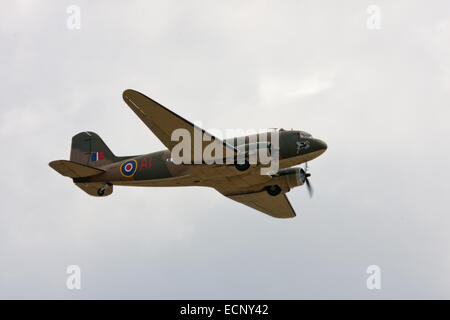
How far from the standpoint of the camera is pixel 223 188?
36.9 metres

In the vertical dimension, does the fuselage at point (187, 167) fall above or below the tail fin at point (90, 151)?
below

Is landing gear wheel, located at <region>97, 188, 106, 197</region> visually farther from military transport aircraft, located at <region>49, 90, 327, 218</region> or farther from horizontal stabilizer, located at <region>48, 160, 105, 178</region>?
horizontal stabilizer, located at <region>48, 160, 105, 178</region>

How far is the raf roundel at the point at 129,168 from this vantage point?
36.2 meters

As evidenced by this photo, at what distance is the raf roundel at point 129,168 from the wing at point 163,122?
4179 mm

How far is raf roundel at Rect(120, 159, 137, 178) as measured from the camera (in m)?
36.2

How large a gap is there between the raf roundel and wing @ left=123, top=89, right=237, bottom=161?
4.18 m

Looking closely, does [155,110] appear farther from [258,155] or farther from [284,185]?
[284,185]

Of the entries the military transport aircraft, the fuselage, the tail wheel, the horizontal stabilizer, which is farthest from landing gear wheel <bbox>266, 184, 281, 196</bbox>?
the horizontal stabilizer

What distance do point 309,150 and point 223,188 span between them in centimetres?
624

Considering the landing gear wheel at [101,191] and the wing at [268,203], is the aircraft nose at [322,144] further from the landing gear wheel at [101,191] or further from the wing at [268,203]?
the landing gear wheel at [101,191]

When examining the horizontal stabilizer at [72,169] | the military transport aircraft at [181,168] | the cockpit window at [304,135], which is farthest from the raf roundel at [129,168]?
the cockpit window at [304,135]

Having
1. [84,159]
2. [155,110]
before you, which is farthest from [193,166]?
[84,159]

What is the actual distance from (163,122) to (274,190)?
28.6ft

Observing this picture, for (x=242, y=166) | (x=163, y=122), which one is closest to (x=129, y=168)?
(x=163, y=122)
